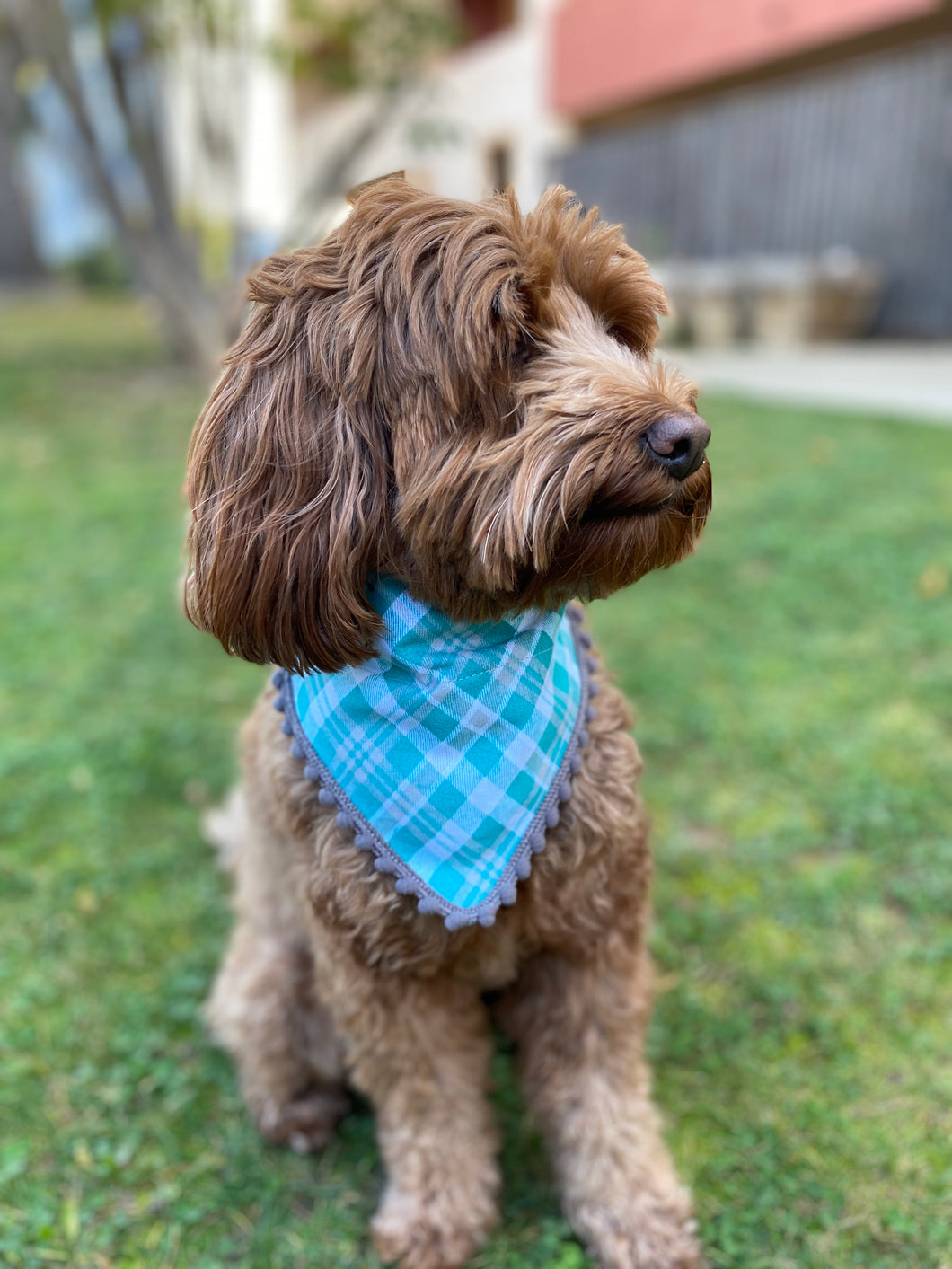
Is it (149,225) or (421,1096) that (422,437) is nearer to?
(421,1096)

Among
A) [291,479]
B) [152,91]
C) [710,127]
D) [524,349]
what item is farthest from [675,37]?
[291,479]

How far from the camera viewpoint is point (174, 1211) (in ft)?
7.07

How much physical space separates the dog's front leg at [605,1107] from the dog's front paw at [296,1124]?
0.54 meters

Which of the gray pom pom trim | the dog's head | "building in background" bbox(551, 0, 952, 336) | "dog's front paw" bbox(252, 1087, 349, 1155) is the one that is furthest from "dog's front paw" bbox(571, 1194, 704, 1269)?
"building in background" bbox(551, 0, 952, 336)

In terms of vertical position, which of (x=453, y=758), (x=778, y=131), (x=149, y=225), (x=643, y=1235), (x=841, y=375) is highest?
(x=778, y=131)

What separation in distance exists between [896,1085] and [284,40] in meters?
11.2

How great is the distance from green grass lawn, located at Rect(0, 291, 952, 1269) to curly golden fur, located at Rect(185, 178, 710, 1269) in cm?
29

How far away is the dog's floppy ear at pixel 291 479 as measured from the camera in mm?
1588

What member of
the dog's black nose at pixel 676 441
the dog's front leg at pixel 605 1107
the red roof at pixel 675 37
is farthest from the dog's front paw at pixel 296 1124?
the red roof at pixel 675 37

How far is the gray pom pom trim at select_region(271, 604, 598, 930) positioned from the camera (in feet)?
5.94

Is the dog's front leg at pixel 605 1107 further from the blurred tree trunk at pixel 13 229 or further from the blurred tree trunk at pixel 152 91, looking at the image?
the blurred tree trunk at pixel 13 229

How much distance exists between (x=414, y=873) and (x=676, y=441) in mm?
925

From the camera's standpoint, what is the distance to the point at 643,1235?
2.02 m

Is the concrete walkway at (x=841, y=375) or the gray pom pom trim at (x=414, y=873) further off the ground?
the gray pom pom trim at (x=414, y=873)
